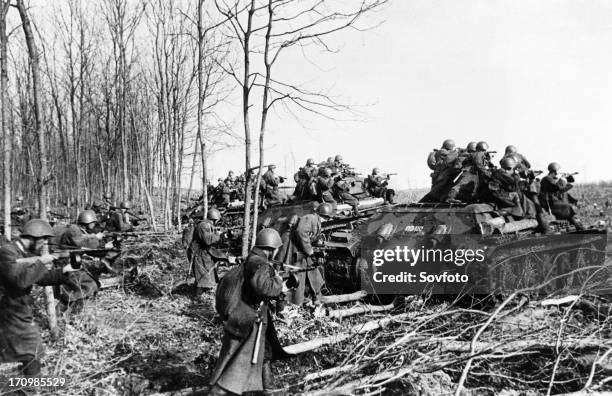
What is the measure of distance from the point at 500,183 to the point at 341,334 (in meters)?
5.49

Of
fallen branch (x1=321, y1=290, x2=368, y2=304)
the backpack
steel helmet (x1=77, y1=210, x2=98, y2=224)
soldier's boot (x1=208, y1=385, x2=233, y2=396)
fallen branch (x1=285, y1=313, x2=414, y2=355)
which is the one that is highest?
steel helmet (x1=77, y1=210, x2=98, y2=224)

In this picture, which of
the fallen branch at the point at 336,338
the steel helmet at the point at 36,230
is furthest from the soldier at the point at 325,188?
the steel helmet at the point at 36,230

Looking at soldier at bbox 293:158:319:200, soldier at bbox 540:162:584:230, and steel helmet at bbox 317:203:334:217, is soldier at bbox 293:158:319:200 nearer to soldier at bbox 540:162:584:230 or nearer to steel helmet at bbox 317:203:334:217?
steel helmet at bbox 317:203:334:217

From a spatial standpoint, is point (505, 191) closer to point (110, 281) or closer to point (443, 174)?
point (443, 174)

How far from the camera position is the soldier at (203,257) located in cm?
1012

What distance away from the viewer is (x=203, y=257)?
1025 cm

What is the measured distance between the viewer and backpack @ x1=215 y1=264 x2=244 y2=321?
16.0 ft

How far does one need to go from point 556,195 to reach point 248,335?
940 cm

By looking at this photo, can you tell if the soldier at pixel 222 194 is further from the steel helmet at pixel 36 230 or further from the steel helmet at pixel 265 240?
the steel helmet at pixel 265 240

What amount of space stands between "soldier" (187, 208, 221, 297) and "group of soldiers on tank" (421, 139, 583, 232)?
15.7ft

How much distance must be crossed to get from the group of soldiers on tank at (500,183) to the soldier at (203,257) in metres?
4.78

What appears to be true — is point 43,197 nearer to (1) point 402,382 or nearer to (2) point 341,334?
(2) point 341,334

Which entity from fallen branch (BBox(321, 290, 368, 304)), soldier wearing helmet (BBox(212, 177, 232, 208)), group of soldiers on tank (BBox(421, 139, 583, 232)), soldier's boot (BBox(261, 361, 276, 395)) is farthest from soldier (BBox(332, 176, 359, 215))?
soldier's boot (BBox(261, 361, 276, 395))

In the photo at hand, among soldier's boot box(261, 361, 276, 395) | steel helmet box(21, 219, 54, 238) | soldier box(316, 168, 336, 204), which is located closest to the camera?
soldier's boot box(261, 361, 276, 395)
